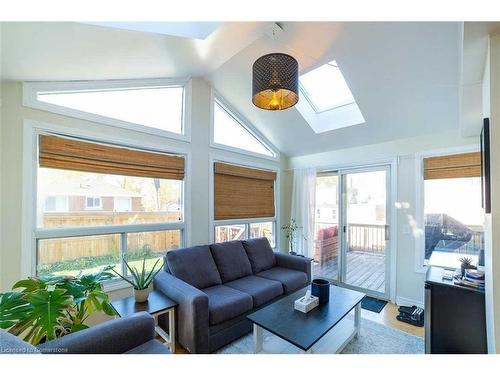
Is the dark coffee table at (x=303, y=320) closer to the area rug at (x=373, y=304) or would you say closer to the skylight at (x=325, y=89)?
the area rug at (x=373, y=304)

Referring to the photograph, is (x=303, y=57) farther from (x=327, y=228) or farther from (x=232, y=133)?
(x=327, y=228)

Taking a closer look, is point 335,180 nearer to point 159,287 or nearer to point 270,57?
point 270,57

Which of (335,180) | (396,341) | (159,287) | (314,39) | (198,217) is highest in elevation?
(314,39)

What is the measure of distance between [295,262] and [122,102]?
9.84 feet

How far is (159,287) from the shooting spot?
7.84 feet

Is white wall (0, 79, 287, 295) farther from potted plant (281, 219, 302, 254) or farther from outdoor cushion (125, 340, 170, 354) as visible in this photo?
potted plant (281, 219, 302, 254)

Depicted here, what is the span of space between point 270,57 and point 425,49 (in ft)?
4.62

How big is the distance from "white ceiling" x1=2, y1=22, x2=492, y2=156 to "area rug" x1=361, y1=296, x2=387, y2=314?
2309 mm

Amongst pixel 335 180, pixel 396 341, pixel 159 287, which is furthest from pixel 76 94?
pixel 396 341

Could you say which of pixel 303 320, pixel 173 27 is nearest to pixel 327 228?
pixel 303 320

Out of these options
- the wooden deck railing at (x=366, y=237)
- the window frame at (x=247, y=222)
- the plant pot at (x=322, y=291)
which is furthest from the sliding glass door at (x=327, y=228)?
the plant pot at (x=322, y=291)

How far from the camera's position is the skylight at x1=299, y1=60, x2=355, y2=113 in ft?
9.63

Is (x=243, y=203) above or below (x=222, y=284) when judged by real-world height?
above

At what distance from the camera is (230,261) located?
9.68 feet
